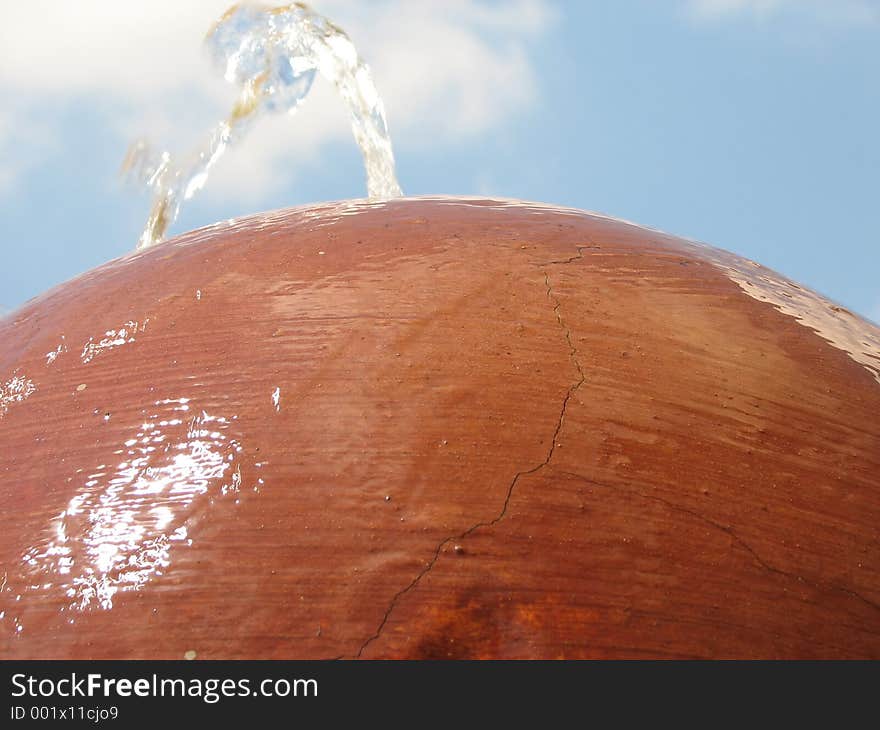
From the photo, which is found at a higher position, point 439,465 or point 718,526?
point 439,465

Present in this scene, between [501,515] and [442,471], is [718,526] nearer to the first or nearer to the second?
[501,515]

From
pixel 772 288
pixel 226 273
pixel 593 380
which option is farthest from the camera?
pixel 772 288

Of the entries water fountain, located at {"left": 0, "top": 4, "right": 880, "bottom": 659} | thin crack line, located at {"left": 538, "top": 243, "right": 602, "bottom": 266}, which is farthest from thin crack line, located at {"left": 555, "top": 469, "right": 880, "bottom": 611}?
thin crack line, located at {"left": 538, "top": 243, "right": 602, "bottom": 266}

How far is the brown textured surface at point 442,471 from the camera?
1.97 meters

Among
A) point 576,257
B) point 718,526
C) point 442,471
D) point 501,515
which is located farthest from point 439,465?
point 576,257

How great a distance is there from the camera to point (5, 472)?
7.59 feet

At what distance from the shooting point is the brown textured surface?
1.97m

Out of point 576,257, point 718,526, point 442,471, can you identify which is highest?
point 576,257

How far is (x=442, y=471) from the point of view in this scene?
2061 millimetres

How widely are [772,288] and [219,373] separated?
1.51m

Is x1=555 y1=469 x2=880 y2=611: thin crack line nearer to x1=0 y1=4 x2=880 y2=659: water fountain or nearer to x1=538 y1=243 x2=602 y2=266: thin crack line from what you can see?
x1=0 y1=4 x2=880 y2=659: water fountain

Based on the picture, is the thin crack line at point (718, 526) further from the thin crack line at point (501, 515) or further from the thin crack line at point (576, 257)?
the thin crack line at point (576, 257)

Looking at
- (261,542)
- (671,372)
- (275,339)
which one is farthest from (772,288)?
(261,542)
